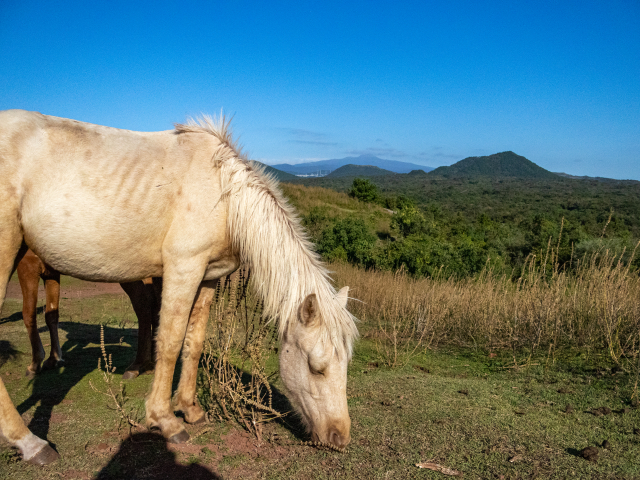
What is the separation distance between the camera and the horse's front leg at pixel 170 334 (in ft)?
9.83

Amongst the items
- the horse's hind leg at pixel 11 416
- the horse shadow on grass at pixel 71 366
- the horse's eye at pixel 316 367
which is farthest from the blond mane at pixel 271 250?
the horse's hind leg at pixel 11 416

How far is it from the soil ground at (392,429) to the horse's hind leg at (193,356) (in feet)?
0.47

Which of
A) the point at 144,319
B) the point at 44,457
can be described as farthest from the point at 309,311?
the point at 144,319

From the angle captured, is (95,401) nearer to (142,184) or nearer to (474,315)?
(142,184)

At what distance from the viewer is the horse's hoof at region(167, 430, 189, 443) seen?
3.03m

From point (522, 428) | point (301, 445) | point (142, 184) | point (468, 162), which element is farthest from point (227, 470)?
point (468, 162)

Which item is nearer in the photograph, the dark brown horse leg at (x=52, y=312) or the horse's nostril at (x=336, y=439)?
the horse's nostril at (x=336, y=439)

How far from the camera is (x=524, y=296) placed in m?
6.27

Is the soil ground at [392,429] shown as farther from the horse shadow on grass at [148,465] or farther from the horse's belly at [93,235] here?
the horse's belly at [93,235]

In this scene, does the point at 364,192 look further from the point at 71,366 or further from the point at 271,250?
the point at 271,250

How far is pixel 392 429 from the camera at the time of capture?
335 centimetres

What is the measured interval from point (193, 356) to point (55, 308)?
235cm

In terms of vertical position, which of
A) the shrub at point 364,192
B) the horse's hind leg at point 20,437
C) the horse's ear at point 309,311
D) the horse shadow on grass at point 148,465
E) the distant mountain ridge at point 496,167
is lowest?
the horse shadow on grass at point 148,465

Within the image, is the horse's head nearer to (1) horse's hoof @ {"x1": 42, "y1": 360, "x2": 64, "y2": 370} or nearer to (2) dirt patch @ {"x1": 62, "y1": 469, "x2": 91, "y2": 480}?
(2) dirt patch @ {"x1": 62, "y1": 469, "x2": 91, "y2": 480}
